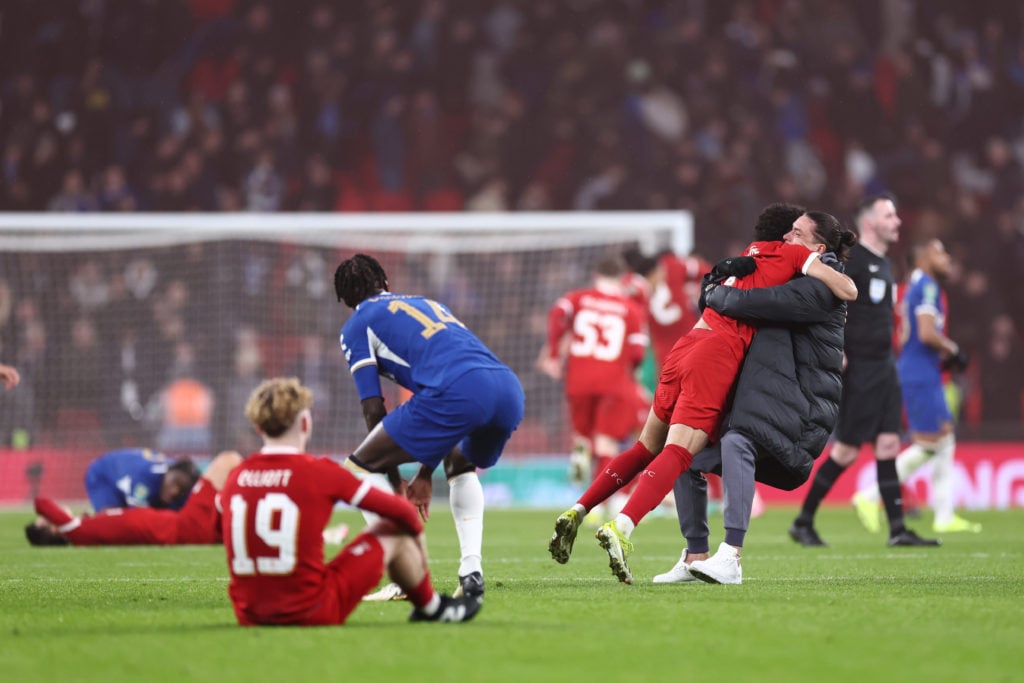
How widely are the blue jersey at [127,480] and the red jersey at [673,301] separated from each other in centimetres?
489

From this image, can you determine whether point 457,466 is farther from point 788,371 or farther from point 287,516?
point 287,516

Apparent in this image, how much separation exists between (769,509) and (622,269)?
10.3 feet

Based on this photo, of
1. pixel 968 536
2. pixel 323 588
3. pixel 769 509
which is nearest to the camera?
pixel 323 588

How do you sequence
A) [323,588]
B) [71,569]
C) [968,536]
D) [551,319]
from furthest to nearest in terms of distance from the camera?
[551,319], [968,536], [71,569], [323,588]

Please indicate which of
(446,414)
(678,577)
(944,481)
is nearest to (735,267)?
(678,577)

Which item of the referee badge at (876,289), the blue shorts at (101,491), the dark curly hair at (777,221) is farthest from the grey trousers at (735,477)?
the blue shorts at (101,491)

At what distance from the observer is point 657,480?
6.13m

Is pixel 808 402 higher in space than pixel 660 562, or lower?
higher

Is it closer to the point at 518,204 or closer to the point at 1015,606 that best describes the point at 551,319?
the point at 518,204

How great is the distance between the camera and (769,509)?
574 inches

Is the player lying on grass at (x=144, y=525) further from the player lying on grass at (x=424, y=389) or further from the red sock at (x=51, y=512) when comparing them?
the player lying on grass at (x=424, y=389)

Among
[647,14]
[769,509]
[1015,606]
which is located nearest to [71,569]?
[1015,606]

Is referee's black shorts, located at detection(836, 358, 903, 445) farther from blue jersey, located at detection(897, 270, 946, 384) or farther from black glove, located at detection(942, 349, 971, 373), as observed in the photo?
black glove, located at detection(942, 349, 971, 373)

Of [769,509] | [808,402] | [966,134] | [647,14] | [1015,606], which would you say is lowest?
[769,509]
